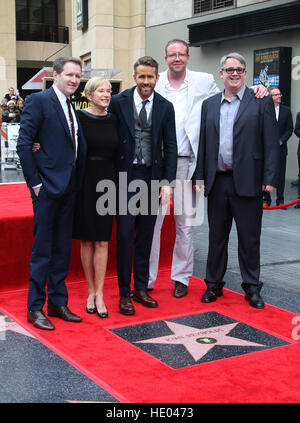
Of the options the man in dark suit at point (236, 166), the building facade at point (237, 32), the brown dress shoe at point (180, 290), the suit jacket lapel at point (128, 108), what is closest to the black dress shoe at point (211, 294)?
the man in dark suit at point (236, 166)

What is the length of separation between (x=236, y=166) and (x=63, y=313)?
6.05 ft

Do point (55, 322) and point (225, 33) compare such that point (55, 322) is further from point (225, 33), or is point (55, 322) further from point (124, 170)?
point (225, 33)

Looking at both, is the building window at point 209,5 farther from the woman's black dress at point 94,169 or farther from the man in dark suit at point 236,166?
the woman's black dress at point 94,169

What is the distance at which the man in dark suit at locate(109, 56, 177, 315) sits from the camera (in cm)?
488

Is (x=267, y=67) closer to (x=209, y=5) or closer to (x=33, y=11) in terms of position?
(x=209, y=5)

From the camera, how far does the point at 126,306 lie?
4.92 metres

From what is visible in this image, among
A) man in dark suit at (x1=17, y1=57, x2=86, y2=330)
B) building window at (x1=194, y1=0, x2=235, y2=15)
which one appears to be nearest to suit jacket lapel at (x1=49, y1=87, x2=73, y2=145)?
man in dark suit at (x1=17, y1=57, x2=86, y2=330)

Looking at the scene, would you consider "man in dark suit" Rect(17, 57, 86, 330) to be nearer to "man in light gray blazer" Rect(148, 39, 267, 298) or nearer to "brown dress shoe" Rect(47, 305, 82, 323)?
"brown dress shoe" Rect(47, 305, 82, 323)

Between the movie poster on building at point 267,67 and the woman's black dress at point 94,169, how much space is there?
9.82 m

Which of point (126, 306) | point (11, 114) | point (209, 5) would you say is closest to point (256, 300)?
point (126, 306)

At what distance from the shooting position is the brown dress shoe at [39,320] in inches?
177

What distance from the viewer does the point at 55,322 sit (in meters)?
4.67

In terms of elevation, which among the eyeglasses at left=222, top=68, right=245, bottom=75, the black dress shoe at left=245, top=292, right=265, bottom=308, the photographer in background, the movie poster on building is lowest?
the black dress shoe at left=245, top=292, right=265, bottom=308
